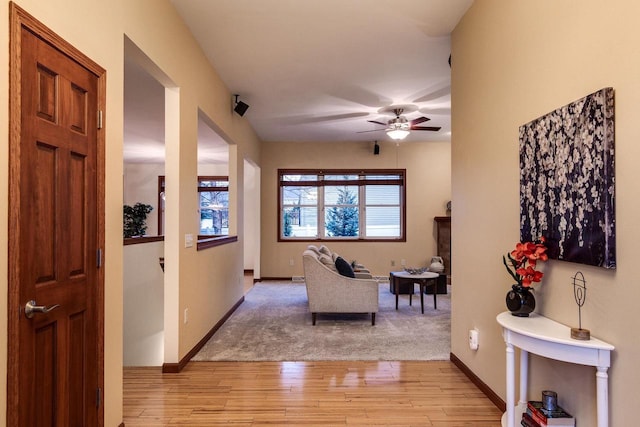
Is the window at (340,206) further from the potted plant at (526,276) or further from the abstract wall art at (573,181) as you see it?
the potted plant at (526,276)

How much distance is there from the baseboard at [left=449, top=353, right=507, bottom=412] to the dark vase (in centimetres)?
82

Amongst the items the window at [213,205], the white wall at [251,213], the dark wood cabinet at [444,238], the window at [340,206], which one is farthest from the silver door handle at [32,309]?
the window at [213,205]

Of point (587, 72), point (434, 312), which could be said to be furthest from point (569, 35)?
point (434, 312)

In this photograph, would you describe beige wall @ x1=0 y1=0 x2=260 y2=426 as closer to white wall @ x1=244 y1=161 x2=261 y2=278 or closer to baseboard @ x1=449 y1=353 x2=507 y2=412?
baseboard @ x1=449 y1=353 x2=507 y2=412

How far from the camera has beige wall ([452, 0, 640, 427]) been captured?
159cm

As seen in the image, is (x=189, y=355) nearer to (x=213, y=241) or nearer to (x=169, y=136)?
(x=213, y=241)

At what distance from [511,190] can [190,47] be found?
296 centimetres

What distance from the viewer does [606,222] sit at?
1665mm

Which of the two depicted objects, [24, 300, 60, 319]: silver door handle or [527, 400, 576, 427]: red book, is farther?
[527, 400, 576, 427]: red book

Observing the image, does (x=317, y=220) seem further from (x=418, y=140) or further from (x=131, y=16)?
(x=131, y=16)

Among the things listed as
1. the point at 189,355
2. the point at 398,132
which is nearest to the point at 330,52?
the point at 398,132

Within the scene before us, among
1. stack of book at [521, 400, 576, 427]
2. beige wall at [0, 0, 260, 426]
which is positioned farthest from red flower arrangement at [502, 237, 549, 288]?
beige wall at [0, 0, 260, 426]

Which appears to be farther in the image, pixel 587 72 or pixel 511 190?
pixel 511 190

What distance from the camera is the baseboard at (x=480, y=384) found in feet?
8.57
